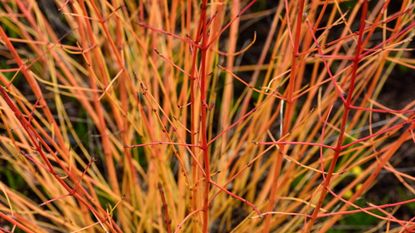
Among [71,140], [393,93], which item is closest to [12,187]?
[71,140]

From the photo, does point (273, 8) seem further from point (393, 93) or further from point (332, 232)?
point (332, 232)

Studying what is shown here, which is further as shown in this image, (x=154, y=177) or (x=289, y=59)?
(x=154, y=177)

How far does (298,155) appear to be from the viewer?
1448mm

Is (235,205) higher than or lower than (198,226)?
lower

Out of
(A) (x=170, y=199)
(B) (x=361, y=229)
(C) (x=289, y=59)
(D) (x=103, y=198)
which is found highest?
(C) (x=289, y=59)

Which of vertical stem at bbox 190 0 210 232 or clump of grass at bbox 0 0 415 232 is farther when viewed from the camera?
clump of grass at bbox 0 0 415 232

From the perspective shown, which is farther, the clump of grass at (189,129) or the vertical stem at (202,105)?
the clump of grass at (189,129)

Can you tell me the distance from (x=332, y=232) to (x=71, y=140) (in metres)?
0.77

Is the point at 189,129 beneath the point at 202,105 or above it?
beneath

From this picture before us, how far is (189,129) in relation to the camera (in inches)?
A: 78.7

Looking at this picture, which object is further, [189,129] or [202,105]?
[189,129]

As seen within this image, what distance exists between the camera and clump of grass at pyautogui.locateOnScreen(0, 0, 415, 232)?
1158 millimetres

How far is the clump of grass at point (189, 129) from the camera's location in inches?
45.6

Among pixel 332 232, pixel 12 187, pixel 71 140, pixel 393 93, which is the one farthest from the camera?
pixel 393 93
